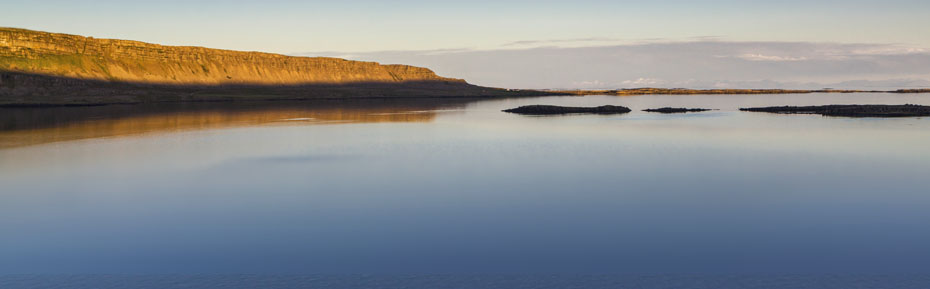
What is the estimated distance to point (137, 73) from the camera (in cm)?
14062

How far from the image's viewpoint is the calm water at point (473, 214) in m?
9.80

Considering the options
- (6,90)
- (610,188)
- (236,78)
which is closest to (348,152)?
(610,188)

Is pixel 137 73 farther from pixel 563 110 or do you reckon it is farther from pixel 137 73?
pixel 563 110

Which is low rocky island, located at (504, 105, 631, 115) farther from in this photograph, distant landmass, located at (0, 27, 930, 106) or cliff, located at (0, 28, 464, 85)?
cliff, located at (0, 28, 464, 85)

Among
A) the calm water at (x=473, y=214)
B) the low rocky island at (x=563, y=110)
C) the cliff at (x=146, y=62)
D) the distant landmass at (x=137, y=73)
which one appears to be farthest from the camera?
the cliff at (x=146, y=62)

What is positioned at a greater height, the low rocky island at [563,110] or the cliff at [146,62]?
the cliff at [146,62]

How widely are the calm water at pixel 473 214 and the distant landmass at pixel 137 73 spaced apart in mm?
69434

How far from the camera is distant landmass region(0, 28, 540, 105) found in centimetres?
9262

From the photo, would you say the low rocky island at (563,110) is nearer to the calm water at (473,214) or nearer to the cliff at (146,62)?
the calm water at (473,214)

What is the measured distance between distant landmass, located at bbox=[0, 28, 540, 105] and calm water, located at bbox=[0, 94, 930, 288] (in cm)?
6943

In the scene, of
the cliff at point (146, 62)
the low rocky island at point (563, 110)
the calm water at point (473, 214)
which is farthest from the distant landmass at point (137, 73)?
the calm water at point (473, 214)

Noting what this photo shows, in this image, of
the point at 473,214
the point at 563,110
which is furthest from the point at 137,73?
the point at 473,214

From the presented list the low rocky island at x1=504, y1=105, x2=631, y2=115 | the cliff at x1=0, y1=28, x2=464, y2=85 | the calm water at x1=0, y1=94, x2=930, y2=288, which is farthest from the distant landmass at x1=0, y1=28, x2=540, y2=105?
the calm water at x1=0, y1=94, x2=930, y2=288

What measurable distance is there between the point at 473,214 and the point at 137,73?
145882 mm
